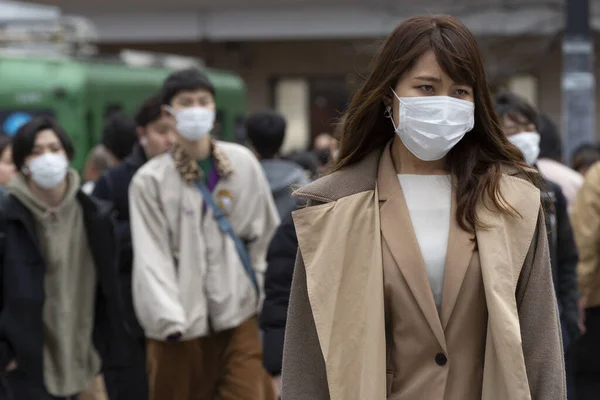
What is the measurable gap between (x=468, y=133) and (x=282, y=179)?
3.75 m

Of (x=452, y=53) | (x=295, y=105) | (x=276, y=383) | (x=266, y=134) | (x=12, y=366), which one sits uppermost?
(x=452, y=53)

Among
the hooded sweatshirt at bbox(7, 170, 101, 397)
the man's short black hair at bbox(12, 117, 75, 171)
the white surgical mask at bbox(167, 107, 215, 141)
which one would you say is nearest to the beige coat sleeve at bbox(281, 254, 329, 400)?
the white surgical mask at bbox(167, 107, 215, 141)

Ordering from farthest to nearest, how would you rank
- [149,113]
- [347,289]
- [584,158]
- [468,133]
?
[584,158] < [149,113] < [468,133] < [347,289]

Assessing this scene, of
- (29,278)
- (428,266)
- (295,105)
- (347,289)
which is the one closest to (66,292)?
(29,278)

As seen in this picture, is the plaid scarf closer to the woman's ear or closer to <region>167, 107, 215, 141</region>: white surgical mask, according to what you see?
<region>167, 107, 215, 141</region>: white surgical mask

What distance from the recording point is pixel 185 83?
6.32 metres

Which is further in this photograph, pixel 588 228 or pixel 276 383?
pixel 588 228

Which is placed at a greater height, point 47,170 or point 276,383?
point 47,170

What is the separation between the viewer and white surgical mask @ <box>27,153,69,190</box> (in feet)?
20.9

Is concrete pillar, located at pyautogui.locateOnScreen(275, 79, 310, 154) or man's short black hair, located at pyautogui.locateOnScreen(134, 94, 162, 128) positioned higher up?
man's short black hair, located at pyautogui.locateOnScreen(134, 94, 162, 128)

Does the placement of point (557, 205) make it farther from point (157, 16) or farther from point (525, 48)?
point (157, 16)

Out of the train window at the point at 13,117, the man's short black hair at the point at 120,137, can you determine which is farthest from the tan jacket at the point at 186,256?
the train window at the point at 13,117

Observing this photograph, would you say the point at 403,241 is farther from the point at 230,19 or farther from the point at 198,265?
the point at 230,19

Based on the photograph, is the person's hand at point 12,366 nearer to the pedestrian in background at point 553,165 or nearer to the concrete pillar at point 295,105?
the pedestrian in background at point 553,165
